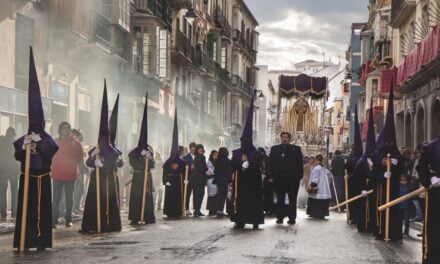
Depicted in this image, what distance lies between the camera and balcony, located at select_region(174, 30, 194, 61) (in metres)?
42.2

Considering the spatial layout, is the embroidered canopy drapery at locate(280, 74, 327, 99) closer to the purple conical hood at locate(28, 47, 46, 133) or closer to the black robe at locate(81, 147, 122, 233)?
the black robe at locate(81, 147, 122, 233)

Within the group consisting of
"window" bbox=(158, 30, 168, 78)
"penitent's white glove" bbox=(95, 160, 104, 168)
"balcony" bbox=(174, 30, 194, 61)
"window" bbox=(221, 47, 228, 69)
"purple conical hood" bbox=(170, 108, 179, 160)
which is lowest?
"penitent's white glove" bbox=(95, 160, 104, 168)

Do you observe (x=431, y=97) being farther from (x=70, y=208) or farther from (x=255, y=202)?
(x=70, y=208)

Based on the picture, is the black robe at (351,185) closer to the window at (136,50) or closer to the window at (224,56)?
the window at (136,50)

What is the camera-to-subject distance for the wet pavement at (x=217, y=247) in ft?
33.1

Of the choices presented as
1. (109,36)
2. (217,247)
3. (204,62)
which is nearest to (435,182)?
(217,247)

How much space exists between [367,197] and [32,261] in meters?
6.75

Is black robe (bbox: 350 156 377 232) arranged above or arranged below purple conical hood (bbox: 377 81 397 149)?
below

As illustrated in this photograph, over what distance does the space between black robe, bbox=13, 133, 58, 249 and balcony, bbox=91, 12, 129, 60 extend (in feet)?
48.3

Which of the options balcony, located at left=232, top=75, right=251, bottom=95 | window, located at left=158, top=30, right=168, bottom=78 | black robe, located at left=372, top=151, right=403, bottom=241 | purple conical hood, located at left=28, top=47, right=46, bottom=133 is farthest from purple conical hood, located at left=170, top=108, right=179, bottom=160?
balcony, located at left=232, top=75, right=251, bottom=95

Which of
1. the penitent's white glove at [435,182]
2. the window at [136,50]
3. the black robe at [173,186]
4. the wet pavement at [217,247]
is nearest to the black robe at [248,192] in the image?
the wet pavement at [217,247]

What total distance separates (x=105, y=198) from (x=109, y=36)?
15.4 metres

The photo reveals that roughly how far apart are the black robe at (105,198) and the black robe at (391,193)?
13.0ft

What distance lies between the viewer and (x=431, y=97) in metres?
29.0
